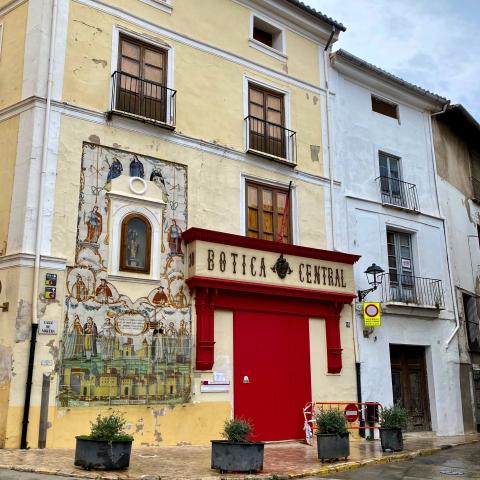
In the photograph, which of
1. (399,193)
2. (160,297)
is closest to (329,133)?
(399,193)

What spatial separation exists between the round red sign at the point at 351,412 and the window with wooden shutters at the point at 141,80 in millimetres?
8484

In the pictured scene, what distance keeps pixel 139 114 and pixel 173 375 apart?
584 centimetres

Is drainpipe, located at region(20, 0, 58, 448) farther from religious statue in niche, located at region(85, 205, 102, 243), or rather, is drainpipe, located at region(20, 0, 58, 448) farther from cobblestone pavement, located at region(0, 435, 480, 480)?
religious statue in niche, located at region(85, 205, 102, 243)

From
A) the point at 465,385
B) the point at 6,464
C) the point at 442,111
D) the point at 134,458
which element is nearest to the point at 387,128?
the point at 442,111

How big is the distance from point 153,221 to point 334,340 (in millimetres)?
5757

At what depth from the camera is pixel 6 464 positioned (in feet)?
30.3

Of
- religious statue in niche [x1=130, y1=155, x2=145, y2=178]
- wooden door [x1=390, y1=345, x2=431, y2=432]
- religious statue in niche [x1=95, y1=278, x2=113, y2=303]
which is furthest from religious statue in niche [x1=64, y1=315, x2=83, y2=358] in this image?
wooden door [x1=390, y1=345, x2=431, y2=432]

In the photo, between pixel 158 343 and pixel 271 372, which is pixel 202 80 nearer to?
pixel 158 343

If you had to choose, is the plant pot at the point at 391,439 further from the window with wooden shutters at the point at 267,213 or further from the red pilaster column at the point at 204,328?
the window with wooden shutters at the point at 267,213

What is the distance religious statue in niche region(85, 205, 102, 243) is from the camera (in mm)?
12500

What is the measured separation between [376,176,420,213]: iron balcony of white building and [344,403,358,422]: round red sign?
6307 mm

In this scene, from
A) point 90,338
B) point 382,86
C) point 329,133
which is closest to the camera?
point 90,338

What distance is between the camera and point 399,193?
756 inches

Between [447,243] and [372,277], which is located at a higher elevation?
[447,243]
